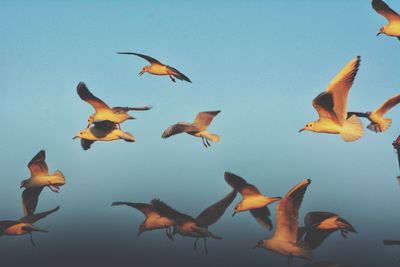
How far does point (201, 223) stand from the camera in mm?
10984

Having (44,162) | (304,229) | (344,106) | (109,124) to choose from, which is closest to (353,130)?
(344,106)

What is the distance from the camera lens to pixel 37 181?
12.4 m

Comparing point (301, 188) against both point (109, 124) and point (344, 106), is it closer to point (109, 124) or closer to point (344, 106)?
point (344, 106)

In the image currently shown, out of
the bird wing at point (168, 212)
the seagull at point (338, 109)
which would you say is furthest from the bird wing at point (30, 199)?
the seagull at point (338, 109)

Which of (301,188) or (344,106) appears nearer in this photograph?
(301,188)

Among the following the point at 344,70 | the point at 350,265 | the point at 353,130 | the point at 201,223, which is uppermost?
the point at 344,70

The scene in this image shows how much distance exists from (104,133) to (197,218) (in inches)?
88.7

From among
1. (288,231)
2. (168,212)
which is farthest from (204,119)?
(288,231)

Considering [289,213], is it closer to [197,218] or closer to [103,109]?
[197,218]

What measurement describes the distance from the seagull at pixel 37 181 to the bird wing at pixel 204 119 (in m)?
2.43

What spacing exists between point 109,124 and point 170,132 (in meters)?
1.06

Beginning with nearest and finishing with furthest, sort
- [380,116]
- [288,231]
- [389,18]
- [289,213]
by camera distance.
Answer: [289,213], [288,231], [389,18], [380,116]

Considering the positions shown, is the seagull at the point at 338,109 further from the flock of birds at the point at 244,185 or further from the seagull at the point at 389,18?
the seagull at the point at 389,18

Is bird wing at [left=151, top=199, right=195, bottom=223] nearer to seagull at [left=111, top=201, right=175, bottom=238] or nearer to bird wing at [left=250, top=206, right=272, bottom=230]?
seagull at [left=111, top=201, right=175, bottom=238]
